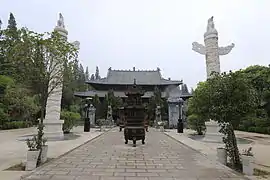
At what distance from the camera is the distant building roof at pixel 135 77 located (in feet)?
136

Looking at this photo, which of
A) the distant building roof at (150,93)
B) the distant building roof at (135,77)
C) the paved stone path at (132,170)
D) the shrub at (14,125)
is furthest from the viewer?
the distant building roof at (135,77)

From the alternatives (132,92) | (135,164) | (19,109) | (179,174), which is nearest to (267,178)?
(179,174)

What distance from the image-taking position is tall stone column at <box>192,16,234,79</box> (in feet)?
48.5

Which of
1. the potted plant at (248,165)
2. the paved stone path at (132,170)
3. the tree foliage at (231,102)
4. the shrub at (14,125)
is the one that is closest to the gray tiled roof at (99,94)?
the shrub at (14,125)

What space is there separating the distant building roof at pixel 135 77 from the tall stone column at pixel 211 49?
1017 inches

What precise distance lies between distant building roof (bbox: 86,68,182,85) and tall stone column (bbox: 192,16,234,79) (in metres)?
25.8

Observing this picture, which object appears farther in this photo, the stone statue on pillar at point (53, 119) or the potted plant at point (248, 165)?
the stone statue on pillar at point (53, 119)

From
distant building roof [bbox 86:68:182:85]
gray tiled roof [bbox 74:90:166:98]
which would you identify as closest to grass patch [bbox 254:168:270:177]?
gray tiled roof [bbox 74:90:166:98]

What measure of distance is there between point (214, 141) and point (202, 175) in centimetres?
808

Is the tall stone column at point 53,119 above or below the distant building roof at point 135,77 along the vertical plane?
below

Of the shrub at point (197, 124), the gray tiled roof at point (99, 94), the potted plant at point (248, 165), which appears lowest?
the potted plant at point (248, 165)

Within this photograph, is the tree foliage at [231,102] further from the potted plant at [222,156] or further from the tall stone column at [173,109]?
the tall stone column at [173,109]

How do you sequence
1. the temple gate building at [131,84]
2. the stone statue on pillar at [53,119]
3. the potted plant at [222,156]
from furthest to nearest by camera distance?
the temple gate building at [131,84]
the stone statue on pillar at [53,119]
the potted plant at [222,156]

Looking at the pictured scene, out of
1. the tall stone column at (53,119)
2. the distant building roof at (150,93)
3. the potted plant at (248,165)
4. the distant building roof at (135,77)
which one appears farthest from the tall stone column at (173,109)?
the potted plant at (248,165)
